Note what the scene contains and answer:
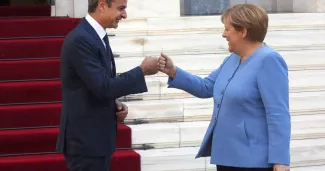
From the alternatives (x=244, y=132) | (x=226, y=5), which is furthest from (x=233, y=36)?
(x=226, y=5)

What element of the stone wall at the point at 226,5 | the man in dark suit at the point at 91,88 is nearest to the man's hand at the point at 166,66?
the man in dark suit at the point at 91,88

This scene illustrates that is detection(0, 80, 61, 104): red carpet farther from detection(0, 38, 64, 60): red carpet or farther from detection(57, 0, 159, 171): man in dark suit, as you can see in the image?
detection(57, 0, 159, 171): man in dark suit

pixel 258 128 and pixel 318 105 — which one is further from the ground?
pixel 258 128

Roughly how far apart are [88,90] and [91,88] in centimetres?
6

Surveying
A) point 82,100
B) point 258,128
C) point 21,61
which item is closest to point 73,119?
point 82,100

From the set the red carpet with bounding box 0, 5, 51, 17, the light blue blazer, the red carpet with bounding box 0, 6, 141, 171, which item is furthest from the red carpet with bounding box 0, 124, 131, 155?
the red carpet with bounding box 0, 5, 51, 17

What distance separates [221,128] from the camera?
3.37m

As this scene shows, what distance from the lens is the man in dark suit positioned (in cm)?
324

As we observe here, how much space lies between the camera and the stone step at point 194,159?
17.3ft

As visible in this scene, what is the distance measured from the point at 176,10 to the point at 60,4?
1.30m

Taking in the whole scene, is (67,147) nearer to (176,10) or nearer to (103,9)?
(103,9)

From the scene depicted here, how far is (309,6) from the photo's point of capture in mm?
8078

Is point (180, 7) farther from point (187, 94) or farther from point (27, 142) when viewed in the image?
point (27, 142)

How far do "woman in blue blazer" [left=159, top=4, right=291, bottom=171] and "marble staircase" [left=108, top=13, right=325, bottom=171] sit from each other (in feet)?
6.41
